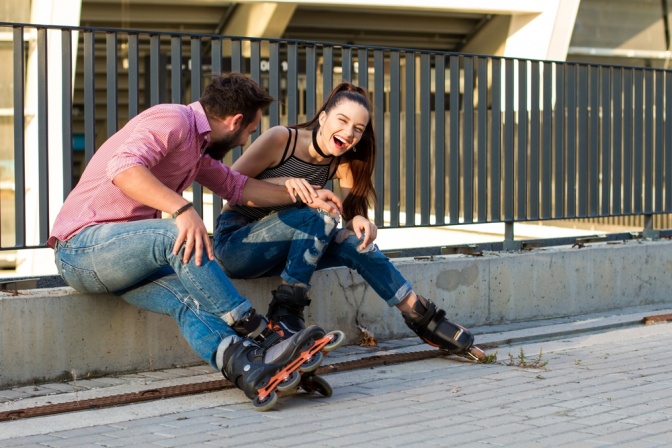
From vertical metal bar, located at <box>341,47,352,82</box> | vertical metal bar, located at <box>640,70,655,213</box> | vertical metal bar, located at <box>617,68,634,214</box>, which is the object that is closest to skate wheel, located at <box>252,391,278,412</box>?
vertical metal bar, located at <box>341,47,352,82</box>

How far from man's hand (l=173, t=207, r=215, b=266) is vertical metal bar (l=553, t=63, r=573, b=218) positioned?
4.10m

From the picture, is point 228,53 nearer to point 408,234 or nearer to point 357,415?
point 357,415

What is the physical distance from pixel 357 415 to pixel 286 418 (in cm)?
30

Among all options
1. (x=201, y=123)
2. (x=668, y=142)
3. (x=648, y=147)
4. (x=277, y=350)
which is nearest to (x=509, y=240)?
(x=648, y=147)

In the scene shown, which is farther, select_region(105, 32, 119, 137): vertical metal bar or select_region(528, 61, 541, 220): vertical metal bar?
select_region(528, 61, 541, 220): vertical metal bar

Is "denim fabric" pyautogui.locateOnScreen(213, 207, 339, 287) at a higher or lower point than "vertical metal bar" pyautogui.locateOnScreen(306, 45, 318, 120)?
lower

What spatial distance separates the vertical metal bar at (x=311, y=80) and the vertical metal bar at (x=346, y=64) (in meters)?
0.22

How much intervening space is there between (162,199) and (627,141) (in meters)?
4.99

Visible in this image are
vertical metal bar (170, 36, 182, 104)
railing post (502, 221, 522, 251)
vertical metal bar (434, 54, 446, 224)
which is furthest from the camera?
railing post (502, 221, 522, 251)

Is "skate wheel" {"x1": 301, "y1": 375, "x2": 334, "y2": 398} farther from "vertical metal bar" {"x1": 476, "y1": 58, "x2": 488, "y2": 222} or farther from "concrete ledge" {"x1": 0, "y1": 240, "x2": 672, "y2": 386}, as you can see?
"vertical metal bar" {"x1": 476, "y1": 58, "x2": 488, "y2": 222}

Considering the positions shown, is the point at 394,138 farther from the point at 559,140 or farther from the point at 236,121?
the point at 236,121

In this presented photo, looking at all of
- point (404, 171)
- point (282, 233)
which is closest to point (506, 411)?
point (282, 233)

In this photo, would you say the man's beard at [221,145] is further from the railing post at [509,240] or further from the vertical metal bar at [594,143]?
the vertical metal bar at [594,143]

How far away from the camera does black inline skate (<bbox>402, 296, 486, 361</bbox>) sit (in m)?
5.63
